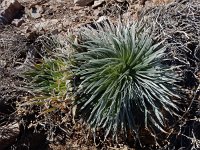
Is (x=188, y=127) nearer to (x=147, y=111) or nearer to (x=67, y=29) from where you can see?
(x=147, y=111)

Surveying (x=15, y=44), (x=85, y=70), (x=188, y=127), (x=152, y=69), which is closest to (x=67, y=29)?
(x=15, y=44)

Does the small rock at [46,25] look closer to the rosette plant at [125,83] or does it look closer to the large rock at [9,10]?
the large rock at [9,10]

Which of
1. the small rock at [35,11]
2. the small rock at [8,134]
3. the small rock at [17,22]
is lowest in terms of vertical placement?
the small rock at [8,134]

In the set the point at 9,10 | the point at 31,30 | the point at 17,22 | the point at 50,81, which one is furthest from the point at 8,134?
the point at 9,10

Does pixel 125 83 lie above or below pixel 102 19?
below

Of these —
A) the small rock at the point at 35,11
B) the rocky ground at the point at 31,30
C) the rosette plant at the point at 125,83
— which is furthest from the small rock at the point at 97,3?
the rosette plant at the point at 125,83

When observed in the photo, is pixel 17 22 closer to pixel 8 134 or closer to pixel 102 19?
pixel 102 19
